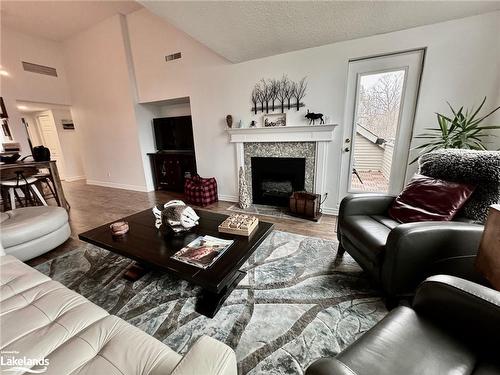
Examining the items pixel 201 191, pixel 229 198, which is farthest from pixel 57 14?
pixel 229 198

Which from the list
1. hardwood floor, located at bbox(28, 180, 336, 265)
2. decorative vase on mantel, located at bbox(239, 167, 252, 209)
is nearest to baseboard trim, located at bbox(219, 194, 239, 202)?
hardwood floor, located at bbox(28, 180, 336, 265)

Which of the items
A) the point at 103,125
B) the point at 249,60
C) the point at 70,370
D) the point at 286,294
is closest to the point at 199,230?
the point at 286,294

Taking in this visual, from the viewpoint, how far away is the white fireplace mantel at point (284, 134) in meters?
2.78

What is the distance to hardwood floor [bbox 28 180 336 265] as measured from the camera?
8.05 feet

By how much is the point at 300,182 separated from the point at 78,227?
3.18 metres

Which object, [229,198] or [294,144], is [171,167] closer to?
[229,198]

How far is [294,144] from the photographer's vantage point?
9.93 feet

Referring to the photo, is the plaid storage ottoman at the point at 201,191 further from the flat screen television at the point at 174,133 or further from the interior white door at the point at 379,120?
the interior white door at the point at 379,120

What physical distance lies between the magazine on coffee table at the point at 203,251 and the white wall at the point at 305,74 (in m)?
2.11

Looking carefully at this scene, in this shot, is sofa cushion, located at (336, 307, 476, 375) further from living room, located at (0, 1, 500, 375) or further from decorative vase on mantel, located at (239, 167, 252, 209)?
decorative vase on mantel, located at (239, 167, 252, 209)

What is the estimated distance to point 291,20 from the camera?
2.06 m

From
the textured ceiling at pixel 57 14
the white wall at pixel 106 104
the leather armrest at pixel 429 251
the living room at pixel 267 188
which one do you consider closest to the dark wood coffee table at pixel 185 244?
the living room at pixel 267 188

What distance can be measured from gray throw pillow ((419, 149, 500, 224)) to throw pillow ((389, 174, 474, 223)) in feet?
0.17

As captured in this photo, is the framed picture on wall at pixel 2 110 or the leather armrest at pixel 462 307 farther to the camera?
the framed picture on wall at pixel 2 110
